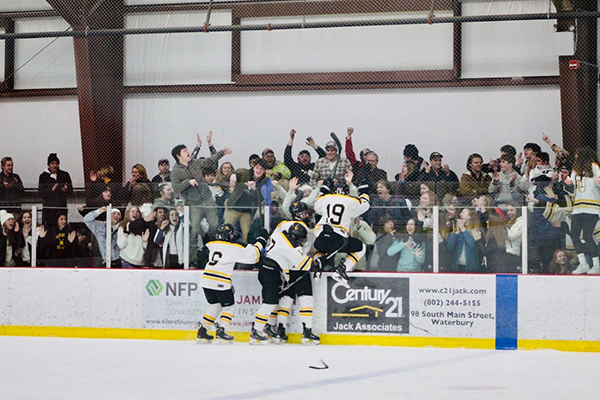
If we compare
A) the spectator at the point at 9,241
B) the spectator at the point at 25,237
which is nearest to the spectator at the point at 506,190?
the spectator at the point at 25,237

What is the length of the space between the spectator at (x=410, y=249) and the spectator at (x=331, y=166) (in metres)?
1.02

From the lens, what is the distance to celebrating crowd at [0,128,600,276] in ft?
28.9

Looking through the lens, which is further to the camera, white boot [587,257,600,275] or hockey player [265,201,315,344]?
hockey player [265,201,315,344]

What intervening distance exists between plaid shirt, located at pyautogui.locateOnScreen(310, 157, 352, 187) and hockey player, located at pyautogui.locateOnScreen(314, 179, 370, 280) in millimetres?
493

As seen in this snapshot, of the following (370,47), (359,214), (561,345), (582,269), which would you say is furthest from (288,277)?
(370,47)

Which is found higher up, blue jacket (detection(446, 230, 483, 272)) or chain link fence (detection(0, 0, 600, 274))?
chain link fence (detection(0, 0, 600, 274))

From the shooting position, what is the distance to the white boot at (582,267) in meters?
8.73

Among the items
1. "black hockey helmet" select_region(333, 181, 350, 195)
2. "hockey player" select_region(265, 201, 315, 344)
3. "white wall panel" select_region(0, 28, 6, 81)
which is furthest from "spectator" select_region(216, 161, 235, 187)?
"white wall panel" select_region(0, 28, 6, 81)

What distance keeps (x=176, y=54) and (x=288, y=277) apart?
556 cm

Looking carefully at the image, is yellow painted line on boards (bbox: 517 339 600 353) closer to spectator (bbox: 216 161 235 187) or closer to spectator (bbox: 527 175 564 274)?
spectator (bbox: 527 175 564 274)

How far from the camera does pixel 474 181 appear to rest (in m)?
9.48

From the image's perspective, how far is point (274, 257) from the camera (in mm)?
9133

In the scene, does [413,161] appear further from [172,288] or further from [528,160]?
[172,288]

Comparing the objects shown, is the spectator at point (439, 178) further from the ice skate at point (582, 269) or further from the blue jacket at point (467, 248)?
the ice skate at point (582, 269)
